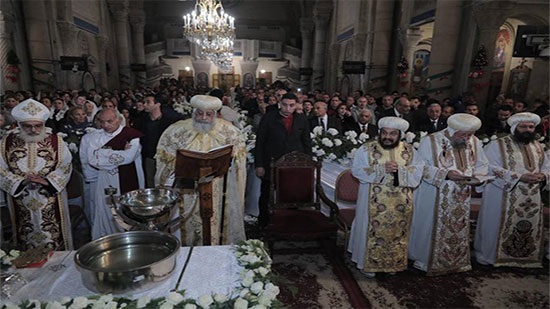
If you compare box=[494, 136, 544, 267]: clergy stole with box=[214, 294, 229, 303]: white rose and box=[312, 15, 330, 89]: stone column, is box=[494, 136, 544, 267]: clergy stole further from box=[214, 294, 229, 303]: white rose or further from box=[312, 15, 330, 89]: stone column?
box=[312, 15, 330, 89]: stone column

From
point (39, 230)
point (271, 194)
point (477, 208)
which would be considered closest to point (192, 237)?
point (271, 194)

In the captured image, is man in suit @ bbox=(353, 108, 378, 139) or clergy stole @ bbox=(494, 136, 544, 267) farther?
man in suit @ bbox=(353, 108, 378, 139)

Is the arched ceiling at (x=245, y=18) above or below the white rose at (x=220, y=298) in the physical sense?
above

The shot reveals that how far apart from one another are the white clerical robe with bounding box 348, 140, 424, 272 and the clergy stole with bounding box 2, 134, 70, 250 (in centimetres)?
309

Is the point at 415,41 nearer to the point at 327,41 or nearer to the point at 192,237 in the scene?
the point at 327,41

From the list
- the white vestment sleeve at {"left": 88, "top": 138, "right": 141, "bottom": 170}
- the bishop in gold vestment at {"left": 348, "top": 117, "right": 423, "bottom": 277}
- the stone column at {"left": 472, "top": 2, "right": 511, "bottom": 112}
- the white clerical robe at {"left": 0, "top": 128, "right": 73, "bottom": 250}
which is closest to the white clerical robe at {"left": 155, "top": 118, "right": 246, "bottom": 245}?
the white vestment sleeve at {"left": 88, "top": 138, "right": 141, "bottom": 170}

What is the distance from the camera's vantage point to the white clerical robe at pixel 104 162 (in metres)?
3.59

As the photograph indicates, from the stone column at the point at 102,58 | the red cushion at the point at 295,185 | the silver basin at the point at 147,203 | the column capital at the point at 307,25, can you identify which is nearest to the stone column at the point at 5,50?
the stone column at the point at 102,58

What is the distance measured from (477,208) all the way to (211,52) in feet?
31.8

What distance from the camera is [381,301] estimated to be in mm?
3449

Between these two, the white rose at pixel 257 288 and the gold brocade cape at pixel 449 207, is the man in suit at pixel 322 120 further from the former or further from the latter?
the white rose at pixel 257 288

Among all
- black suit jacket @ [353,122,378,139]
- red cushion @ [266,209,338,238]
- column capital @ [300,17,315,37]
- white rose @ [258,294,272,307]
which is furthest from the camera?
column capital @ [300,17,315,37]

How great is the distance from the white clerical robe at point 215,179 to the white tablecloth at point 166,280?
1375 mm

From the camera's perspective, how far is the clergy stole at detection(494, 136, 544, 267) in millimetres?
3904
